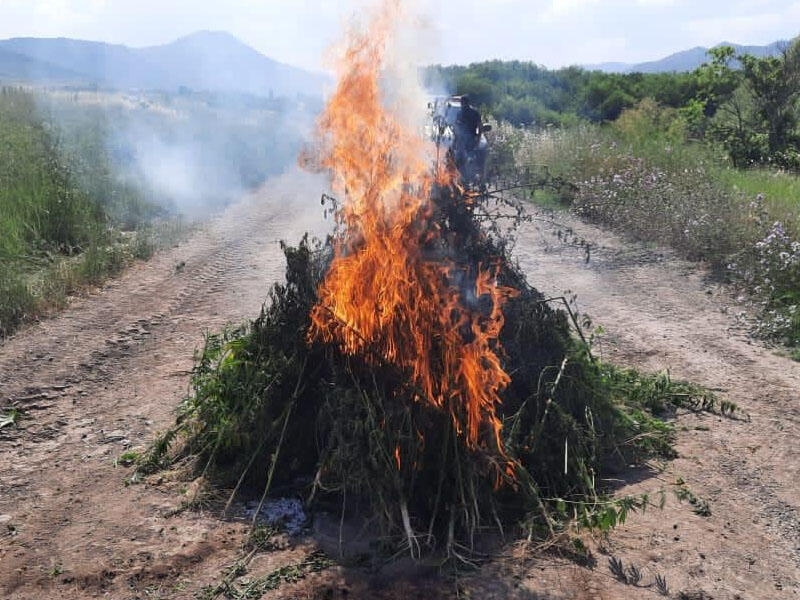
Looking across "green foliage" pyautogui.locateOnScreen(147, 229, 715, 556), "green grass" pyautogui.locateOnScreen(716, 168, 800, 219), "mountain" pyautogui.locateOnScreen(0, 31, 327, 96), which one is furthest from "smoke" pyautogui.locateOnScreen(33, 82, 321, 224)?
"mountain" pyautogui.locateOnScreen(0, 31, 327, 96)

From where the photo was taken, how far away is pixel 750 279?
8.73m

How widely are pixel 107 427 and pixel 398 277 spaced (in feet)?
8.71

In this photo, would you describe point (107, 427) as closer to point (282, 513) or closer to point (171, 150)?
point (282, 513)

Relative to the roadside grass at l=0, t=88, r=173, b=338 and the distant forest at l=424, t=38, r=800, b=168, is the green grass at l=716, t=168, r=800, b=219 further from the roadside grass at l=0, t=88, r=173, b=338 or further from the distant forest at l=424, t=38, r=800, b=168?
the roadside grass at l=0, t=88, r=173, b=338

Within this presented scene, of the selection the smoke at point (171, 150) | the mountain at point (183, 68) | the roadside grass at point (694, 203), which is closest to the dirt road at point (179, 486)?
the roadside grass at point (694, 203)

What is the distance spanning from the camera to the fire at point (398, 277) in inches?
167

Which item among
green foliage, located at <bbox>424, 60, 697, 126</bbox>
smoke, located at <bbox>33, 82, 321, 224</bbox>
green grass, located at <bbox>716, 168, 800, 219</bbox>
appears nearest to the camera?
green grass, located at <bbox>716, 168, 800, 219</bbox>

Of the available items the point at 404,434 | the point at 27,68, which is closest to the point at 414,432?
the point at 404,434

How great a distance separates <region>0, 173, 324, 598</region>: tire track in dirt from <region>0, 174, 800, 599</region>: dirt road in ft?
0.04

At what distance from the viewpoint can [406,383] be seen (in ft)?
13.6

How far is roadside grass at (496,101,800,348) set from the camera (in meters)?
8.33

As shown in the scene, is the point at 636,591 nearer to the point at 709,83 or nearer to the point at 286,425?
the point at 286,425

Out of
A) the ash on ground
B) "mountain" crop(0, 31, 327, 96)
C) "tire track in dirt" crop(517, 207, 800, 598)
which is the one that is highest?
"mountain" crop(0, 31, 327, 96)

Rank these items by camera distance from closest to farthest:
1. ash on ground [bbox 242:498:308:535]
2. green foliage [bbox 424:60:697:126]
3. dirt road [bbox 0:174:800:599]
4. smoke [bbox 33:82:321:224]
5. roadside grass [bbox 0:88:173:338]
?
dirt road [bbox 0:174:800:599]
ash on ground [bbox 242:498:308:535]
roadside grass [bbox 0:88:173:338]
smoke [bbox 33:82:321:224]
green foliage [bbox 424:60:697:126]
